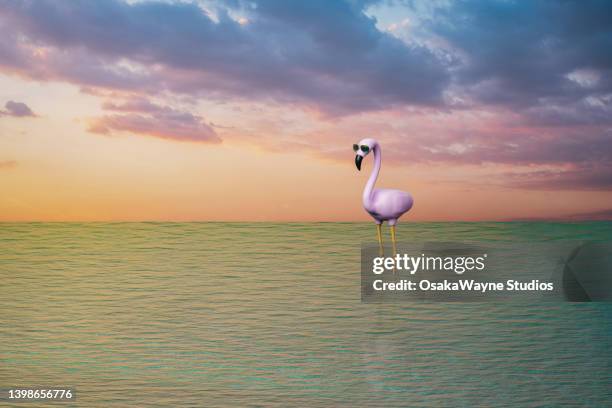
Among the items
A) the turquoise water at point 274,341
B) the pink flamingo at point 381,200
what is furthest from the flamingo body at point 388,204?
the turquoise water at point 274,341

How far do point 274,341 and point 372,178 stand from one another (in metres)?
3.35

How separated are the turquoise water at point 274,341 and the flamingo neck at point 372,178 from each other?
4.67ft

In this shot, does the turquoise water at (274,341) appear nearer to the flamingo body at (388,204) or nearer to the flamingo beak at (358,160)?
the flamingo body at (388,204)

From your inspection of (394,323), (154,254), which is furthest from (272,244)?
(394,323)

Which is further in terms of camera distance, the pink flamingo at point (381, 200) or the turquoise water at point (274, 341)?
the pink flamingo at point (381, 200)

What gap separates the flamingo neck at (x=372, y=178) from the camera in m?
9.83

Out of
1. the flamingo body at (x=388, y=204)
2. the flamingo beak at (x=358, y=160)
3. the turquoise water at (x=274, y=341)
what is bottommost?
the turquoise water at (x=274, y=341)

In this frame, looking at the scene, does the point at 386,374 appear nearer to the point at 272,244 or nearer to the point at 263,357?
the point at 263,357

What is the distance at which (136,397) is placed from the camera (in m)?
5.85

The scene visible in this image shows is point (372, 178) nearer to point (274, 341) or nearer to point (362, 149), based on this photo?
point (362, 149)

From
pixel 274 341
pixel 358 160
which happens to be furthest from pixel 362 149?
pixel 274 341

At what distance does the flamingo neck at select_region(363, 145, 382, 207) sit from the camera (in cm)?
983

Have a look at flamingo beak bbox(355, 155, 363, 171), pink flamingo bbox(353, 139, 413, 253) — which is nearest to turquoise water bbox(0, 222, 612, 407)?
pink flamingo bbox(353, 139, 413, 253)

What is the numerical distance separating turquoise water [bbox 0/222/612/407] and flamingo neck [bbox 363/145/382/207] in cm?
142
